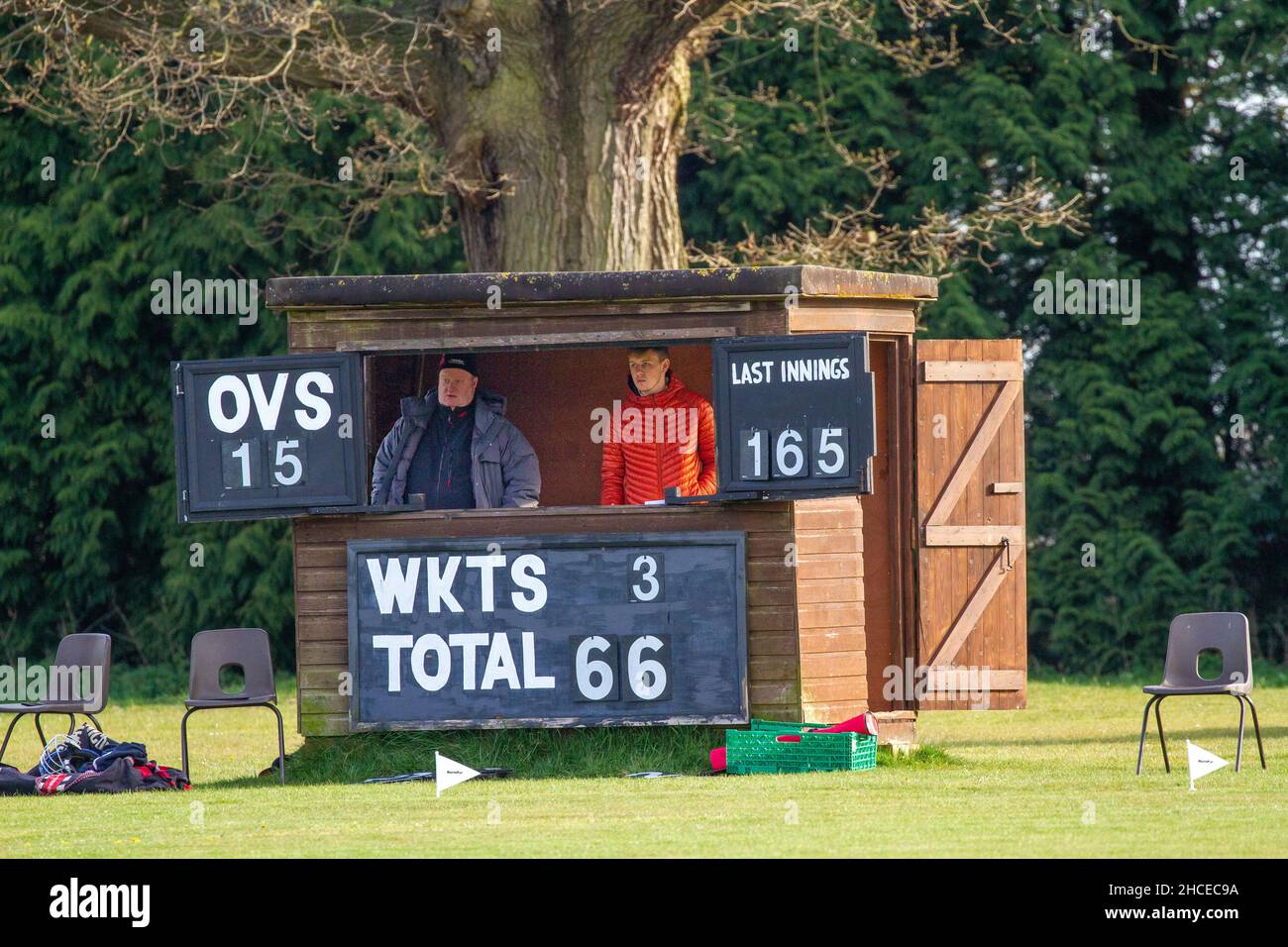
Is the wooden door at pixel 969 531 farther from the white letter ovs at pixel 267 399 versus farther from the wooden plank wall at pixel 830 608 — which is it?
the white letter ovs at pixel 267 399

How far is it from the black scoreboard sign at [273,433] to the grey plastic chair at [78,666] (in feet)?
3.25

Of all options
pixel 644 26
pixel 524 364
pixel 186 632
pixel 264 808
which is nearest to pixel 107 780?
pixel 264 808

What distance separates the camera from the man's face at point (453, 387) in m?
12.0

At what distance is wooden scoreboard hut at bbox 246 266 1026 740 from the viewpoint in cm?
1122

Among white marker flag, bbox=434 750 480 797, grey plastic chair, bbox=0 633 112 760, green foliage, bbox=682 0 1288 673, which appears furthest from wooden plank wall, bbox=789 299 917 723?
green foliage, bbox=682 0 1288 673

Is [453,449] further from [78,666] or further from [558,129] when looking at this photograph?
[558,129]

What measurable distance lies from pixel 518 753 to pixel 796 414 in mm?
2382

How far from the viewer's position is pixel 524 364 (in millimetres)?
13891

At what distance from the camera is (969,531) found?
1246cm

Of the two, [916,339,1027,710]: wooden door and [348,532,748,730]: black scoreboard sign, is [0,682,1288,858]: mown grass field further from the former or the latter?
[916,339,1027,710]: wooden door

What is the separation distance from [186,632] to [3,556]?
198 centimetres

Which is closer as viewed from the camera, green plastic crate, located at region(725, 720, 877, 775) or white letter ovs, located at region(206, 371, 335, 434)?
green plastic crate, located at region(725, 720, 877, 775)

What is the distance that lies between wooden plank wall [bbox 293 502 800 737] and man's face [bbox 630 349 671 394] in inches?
32.1

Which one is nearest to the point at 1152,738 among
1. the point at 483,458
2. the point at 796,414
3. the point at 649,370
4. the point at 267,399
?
the point at 796,414
